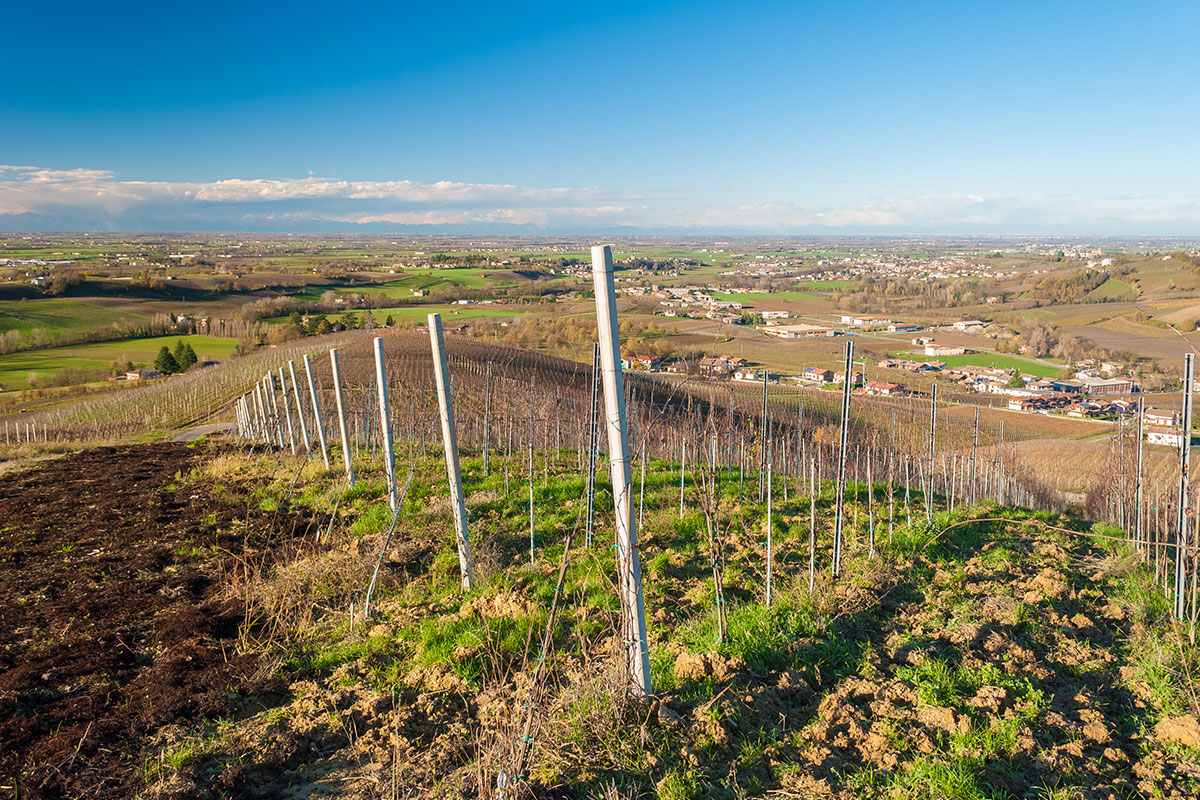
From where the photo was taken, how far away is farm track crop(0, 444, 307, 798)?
3.60 metres

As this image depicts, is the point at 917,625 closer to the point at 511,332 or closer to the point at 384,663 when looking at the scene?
the point at 384,663

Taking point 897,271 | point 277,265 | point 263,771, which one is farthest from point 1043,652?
point 897,271

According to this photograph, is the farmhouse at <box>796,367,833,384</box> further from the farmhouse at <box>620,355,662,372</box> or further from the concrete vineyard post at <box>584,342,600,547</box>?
the concrete vineyard post at <box>584,342,600,547</box>

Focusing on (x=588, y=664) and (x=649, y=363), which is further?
(x=649, y=363)

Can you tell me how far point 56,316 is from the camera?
5784 cm

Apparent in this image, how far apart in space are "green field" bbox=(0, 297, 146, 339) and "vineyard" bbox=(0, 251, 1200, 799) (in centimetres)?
6165

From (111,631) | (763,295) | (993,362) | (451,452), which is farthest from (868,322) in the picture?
(111,631)

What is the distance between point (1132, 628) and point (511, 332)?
143 feet

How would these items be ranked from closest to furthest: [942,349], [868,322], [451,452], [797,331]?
[451,452] < [797,331] < [942,349] < [868,322]

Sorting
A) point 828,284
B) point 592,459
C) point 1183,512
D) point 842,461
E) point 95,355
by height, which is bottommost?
point 95,355

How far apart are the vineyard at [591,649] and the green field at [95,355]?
146ft

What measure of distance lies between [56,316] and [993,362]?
84.9 metres

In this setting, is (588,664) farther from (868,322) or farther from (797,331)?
(868,322)

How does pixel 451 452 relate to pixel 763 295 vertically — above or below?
below
